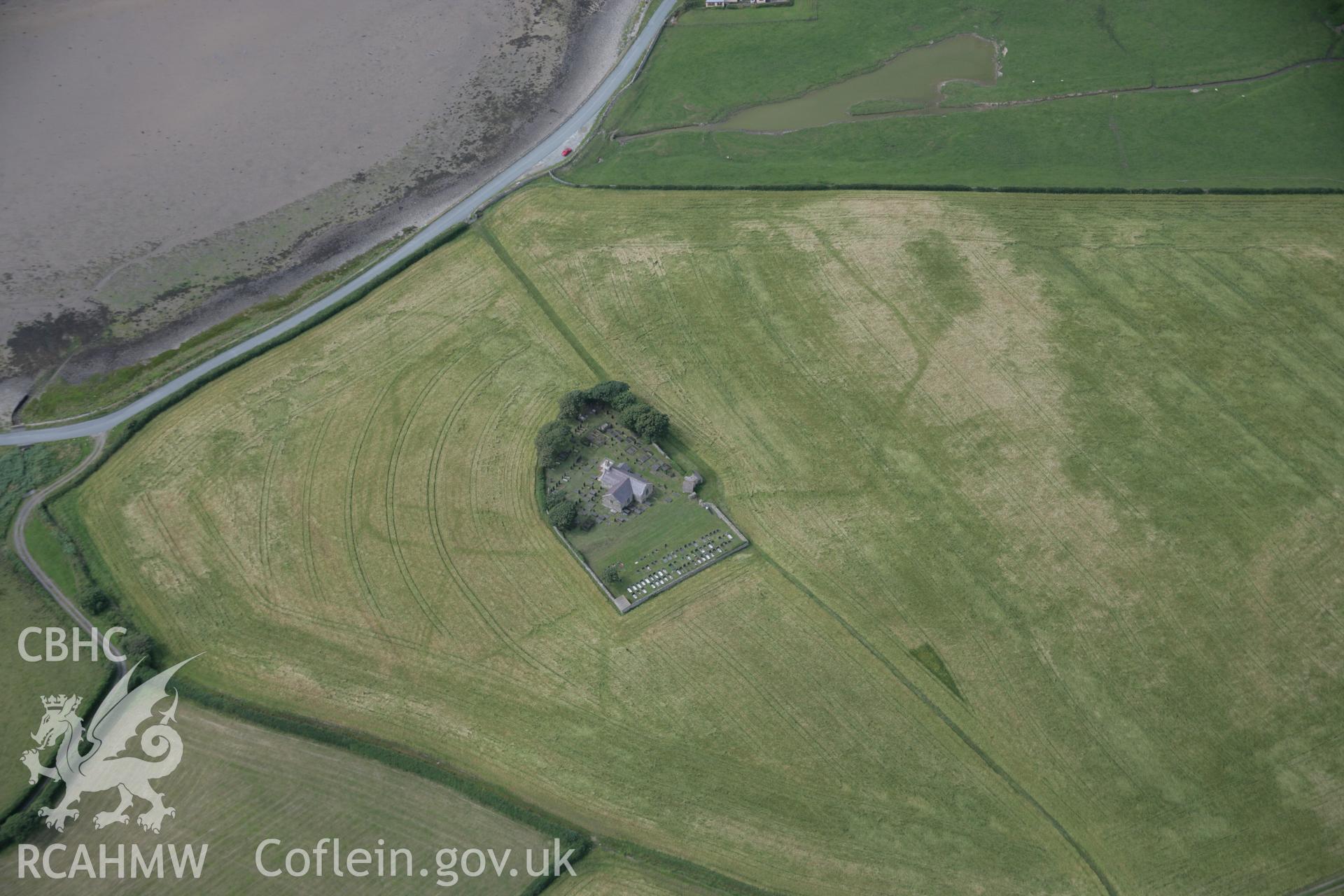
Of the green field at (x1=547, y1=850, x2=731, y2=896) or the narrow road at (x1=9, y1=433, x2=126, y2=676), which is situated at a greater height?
the narrow road at (x1=9, y1=433, x2=126, y2=676)

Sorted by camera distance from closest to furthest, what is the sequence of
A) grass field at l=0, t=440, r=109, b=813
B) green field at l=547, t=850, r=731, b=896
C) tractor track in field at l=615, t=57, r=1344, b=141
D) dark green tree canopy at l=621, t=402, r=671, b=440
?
green field at l=547, t=850, r=731, b=896 → grass field at l=0, t=440, r=109, b=813 → dark green tree canopy at l=621, t=402, r=671, b=440 → tractor track in field at l=615, t=57, r=1344, b=141

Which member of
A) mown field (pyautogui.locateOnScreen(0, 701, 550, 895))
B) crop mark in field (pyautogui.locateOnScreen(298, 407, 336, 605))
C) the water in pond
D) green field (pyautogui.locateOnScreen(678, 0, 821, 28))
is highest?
green field (pyautogui.locateOnScreen(678, 0, 821, 28))

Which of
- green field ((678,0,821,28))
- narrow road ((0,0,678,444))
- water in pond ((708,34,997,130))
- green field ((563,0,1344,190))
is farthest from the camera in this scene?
green field ((678,0,821,28))

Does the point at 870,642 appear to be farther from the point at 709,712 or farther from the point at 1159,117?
the point at 1159,117

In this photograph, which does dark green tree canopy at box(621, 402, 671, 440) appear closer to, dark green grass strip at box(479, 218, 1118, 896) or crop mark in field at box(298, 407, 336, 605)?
dark green grass strip at box(479, 218, 1118, 896)

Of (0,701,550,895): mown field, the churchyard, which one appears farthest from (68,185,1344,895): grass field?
(0,701,550,895): mown field

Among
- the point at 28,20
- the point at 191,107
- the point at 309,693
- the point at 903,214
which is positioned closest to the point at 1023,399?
the point at 903,214

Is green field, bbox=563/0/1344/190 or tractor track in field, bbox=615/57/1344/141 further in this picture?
tractor track in field, bbox=615/57/1344/141

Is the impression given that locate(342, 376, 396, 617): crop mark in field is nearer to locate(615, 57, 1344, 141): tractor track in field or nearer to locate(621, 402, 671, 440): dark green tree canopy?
locate(621, 402, 671, 440): dark green tree canopy
